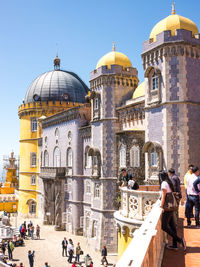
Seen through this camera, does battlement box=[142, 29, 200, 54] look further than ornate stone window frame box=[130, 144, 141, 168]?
No

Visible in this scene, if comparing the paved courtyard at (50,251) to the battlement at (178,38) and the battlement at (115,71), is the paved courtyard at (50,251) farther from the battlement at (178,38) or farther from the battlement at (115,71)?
the battlement at (178,38)

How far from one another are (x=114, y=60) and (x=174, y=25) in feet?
27.6

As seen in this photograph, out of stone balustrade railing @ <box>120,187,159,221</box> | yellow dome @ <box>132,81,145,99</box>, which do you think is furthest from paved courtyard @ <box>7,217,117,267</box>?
yellow dome @ <box>132,81,145,99</box>

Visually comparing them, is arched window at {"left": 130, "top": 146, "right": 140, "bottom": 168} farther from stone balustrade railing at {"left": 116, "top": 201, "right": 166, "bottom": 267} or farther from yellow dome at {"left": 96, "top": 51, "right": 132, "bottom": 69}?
stone balustrade railing at {"left": 116, "top": 201, "right": 166, "bottom": 267}

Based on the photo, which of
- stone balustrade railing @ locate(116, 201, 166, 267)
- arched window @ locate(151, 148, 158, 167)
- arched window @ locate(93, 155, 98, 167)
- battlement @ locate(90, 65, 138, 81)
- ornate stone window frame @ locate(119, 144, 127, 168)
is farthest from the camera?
arched window @ locate(93, 155, 98, 167)

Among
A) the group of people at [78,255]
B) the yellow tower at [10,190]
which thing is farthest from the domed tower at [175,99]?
the yellow tower at [10,190]

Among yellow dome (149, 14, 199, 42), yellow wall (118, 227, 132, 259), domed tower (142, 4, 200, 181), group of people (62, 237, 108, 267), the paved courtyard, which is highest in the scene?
yellow dome (149, 14, 199, 42)

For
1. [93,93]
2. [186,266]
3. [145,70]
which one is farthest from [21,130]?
[186,266]

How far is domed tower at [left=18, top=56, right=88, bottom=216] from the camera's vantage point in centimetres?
4438

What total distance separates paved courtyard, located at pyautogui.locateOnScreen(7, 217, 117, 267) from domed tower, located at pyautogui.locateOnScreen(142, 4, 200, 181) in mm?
10069

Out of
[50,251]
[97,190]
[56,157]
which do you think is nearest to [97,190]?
[97,190]

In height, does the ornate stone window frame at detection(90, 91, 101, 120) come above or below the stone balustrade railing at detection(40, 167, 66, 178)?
above

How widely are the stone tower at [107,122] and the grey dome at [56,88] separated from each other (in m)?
18.0

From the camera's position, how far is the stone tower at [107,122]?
25.5 m
